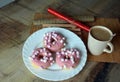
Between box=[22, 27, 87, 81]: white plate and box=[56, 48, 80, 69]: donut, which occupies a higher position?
box=[56, 48, 80, 69]: donut

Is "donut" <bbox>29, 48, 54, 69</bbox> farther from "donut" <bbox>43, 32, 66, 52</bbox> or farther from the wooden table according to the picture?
the wooden table

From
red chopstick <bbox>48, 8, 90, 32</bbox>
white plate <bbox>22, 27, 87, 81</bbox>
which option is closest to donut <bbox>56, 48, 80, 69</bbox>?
white plate <bbox>22, 27, 87, 81</bbox>

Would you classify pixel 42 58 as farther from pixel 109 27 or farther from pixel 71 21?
pixel 109 27

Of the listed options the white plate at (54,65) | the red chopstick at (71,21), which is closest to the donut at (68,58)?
the white plate at (54,65)

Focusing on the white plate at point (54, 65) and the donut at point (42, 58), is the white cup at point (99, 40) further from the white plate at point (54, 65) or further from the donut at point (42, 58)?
the donut at point (42, 58)

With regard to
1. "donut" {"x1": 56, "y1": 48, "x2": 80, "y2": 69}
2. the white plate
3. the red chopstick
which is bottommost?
the white plate
